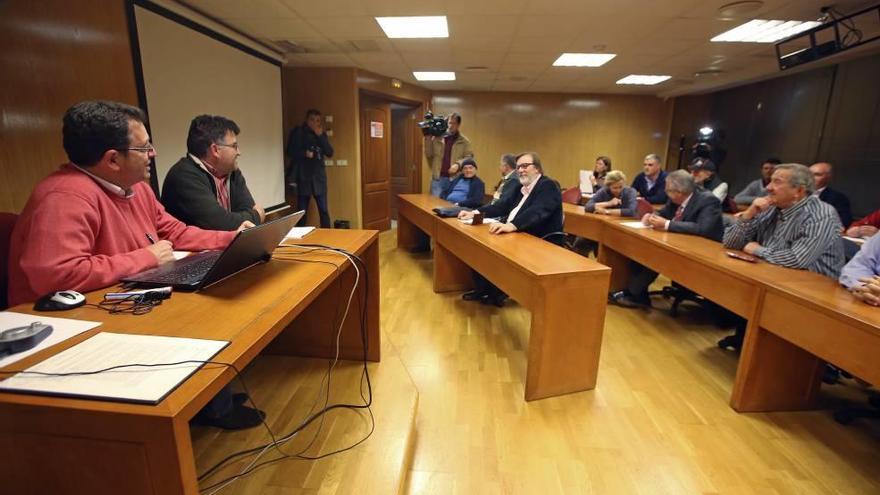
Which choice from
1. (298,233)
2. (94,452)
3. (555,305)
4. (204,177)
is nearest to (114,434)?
(94,452)

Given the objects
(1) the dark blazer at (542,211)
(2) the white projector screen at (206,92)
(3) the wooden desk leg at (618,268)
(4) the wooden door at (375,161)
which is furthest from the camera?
(4) the wooden door at (375,161)

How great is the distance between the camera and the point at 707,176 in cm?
404

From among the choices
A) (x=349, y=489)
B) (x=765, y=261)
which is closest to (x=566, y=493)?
(x=349, y=489)

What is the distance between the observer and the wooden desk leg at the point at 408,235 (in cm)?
536

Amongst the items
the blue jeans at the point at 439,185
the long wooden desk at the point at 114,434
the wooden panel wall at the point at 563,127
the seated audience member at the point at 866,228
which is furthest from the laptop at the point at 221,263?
the wooden panel wall at the point at 563,127

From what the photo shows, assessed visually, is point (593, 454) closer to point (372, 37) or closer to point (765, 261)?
point (765, 261)

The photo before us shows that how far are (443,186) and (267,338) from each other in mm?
4792

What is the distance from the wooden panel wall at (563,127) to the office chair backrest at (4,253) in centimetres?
684

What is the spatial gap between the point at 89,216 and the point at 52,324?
A: 36cm

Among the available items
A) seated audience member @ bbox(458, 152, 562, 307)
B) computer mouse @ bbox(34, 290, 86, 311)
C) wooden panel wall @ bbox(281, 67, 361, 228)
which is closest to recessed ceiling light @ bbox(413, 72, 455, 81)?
wooden panel wall @ bbox(281, 67, 361, 228)

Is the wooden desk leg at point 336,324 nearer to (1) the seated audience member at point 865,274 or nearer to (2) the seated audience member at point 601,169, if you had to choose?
(1) the seated audience member at point 865,274

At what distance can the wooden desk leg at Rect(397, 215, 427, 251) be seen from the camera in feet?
17.6

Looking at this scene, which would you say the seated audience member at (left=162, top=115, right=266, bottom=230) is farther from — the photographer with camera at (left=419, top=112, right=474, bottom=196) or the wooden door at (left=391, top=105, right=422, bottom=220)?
the wooden door at (left=391, top=105, right=422, bottom=220)

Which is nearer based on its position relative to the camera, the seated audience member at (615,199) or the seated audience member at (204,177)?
the seated audience member at (204,177)
